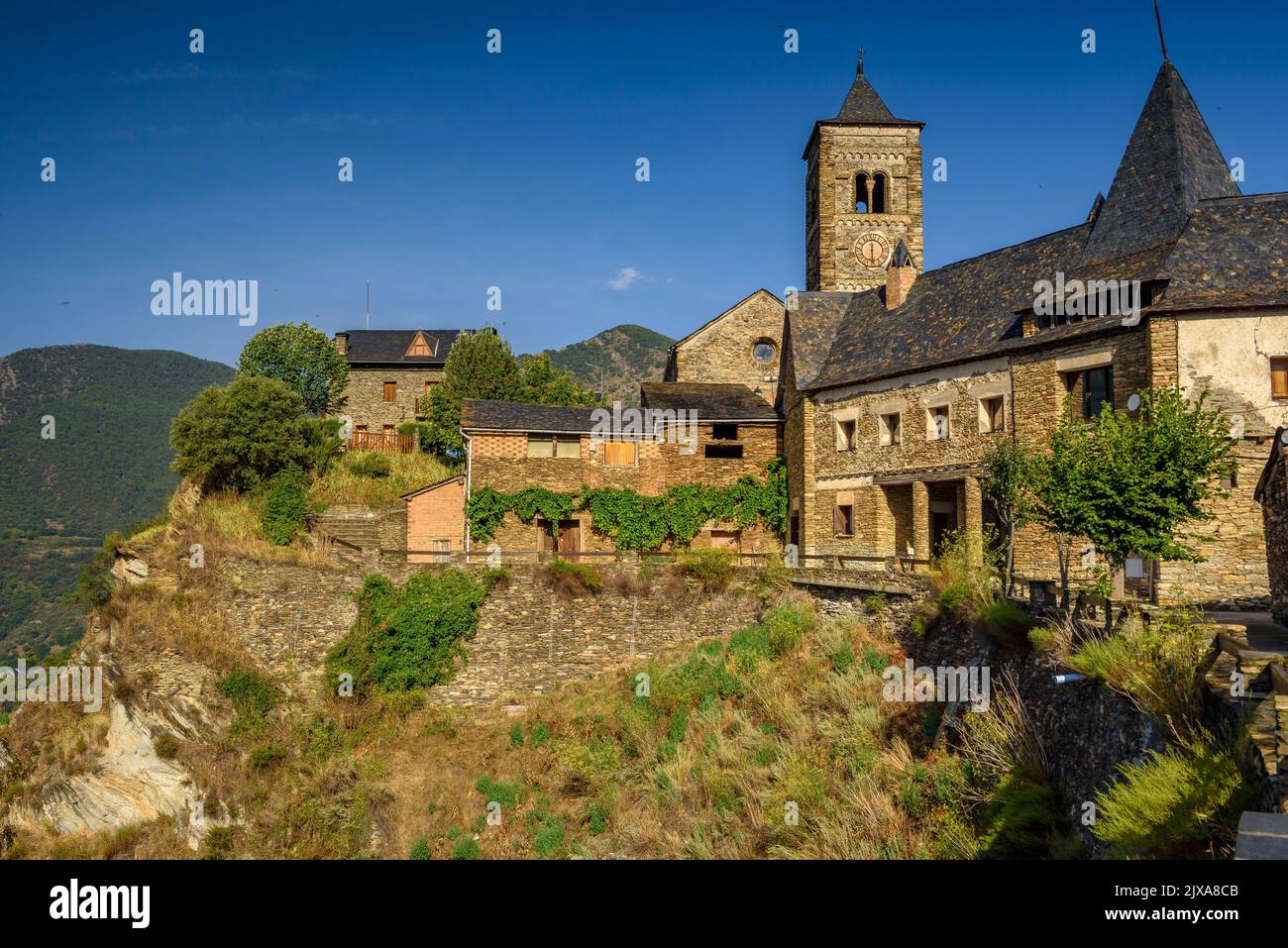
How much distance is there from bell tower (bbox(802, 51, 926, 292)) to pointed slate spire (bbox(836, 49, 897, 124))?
0.16 feet

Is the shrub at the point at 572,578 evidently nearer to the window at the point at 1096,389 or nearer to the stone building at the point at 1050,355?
the stone building at the point at 1050,355

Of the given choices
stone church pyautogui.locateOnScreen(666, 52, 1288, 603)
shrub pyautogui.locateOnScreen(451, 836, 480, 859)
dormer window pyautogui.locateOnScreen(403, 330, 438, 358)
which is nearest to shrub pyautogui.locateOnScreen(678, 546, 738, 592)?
stone church pyautogui.locateOnScreen(666, 52, 1288, 603)

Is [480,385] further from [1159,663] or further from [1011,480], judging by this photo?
[1159,663]

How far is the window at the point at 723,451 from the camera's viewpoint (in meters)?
28.9

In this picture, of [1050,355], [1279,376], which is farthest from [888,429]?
[1279,376]

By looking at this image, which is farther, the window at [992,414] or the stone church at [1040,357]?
the window at [992,414]

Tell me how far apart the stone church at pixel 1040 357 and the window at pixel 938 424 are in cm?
6

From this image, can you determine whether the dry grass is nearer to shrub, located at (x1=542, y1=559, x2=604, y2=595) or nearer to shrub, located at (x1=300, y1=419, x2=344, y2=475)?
shrub, located at (x1=300, y1=419, x2=344, y2=475)

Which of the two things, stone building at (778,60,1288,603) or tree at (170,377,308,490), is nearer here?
stone building at (778,60,1288,603)

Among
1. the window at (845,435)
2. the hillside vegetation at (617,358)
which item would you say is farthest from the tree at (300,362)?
the hillside vegetation at (617,358)

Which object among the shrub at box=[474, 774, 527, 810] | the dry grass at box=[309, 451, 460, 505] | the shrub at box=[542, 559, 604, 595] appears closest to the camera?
the shrub at box=[474, 774, 527, 810]

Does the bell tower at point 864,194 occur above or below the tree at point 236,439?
above

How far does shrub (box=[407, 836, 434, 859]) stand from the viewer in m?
16.7

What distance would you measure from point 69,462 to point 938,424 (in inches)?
3364
